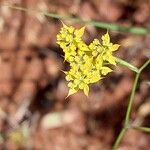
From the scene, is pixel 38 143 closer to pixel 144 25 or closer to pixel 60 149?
pixel 60 149

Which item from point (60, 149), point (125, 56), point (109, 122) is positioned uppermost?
point (125, 56)

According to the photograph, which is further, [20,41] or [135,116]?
[20,41]

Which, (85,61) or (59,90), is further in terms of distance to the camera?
(59,90)

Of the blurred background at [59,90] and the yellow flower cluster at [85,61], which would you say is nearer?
the yellow flower cluster at [85,61]

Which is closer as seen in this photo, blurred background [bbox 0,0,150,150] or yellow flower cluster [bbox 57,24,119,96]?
yellow flower cluster [bbox 57,24,119,96]

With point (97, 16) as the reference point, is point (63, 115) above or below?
below

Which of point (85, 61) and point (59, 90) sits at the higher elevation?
point (85, 61)

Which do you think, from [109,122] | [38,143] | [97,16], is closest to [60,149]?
[38,143]
